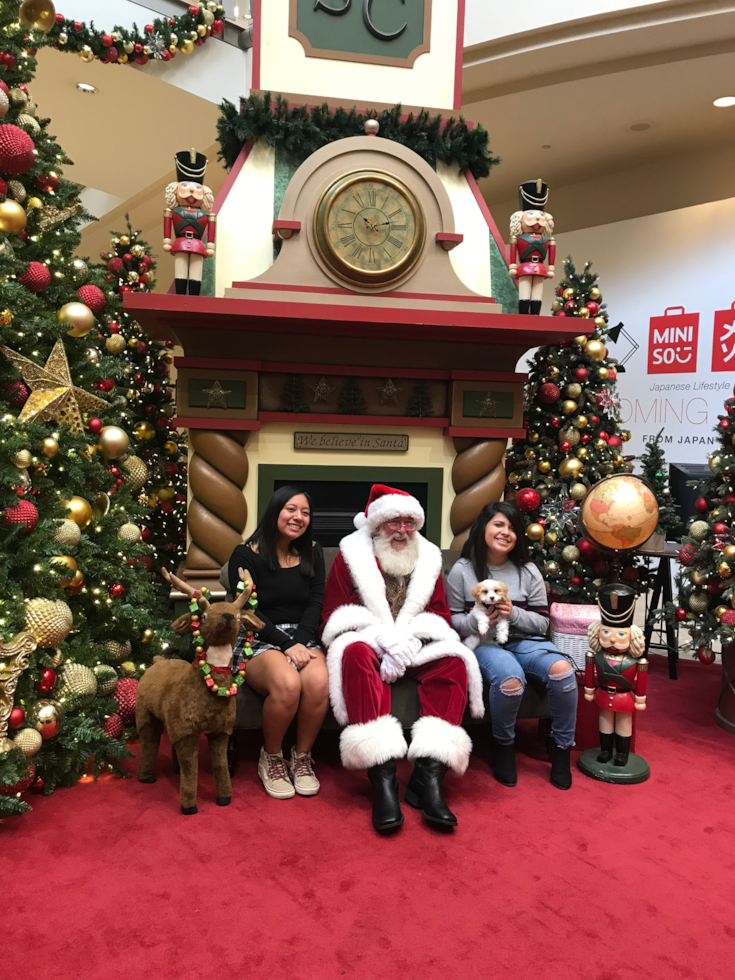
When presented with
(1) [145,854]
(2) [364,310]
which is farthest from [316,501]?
(1) [145,854]

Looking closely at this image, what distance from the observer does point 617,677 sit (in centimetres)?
312

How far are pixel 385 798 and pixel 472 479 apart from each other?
7.36 ft

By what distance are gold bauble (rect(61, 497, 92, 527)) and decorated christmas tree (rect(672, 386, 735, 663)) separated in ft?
9.64

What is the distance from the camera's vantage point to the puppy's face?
319 centimetres

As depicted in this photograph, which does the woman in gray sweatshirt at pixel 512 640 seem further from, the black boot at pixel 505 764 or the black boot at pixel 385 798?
the black boot at pixel 385 798

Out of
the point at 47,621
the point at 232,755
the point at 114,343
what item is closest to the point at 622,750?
the point at 232,755

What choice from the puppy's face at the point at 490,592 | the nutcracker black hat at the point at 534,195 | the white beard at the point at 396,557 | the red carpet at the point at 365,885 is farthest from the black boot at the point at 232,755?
the nutcracker black hat at the point at 534,195

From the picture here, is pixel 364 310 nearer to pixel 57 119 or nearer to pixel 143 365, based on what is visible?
pixel 143 365

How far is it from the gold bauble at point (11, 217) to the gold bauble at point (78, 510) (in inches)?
42.8

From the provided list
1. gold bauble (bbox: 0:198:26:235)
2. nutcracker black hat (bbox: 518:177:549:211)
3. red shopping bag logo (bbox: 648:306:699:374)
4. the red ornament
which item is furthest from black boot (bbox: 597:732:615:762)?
red shopping bag logo (bbox: 648:306:699:374)

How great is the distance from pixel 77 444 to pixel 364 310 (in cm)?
169

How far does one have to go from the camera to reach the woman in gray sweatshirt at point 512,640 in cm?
311

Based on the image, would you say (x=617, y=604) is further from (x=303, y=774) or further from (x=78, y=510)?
(x=78, y=510)

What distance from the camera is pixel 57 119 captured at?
6441 mm
